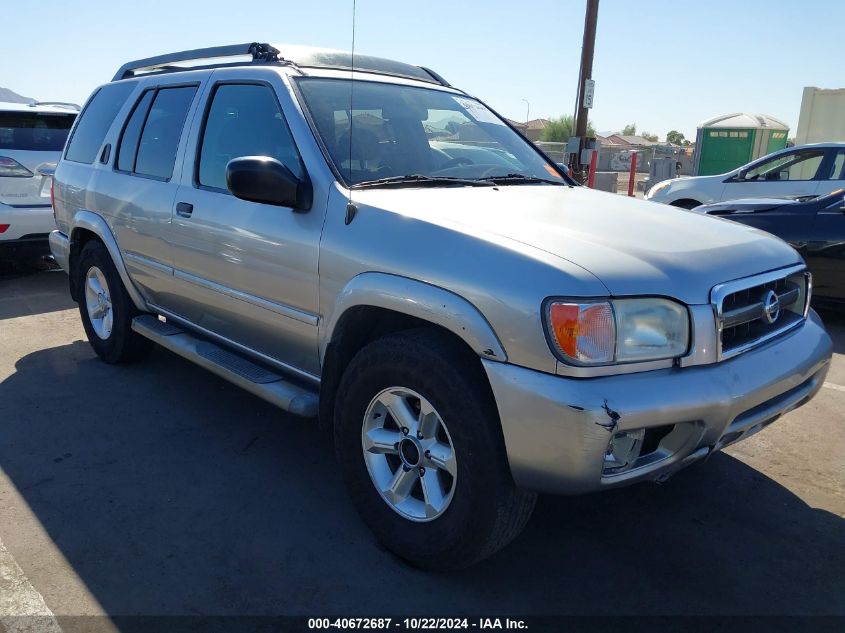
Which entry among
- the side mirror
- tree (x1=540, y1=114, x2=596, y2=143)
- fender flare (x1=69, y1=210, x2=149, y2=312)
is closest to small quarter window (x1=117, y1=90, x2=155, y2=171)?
fender flare (x1=69, y1=210, x2=149, y2=312)

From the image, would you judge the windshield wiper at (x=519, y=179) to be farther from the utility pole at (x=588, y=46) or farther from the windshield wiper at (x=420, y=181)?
the utility pole at (x=588, y=46)

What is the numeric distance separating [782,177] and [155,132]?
25.7 ft

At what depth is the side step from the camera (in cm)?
318

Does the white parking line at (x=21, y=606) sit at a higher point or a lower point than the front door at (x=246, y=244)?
lower

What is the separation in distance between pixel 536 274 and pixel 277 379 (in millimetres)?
1597

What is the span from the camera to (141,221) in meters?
4.29

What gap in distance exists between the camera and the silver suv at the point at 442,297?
2.28 m

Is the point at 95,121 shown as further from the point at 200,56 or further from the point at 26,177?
the point at 26,177

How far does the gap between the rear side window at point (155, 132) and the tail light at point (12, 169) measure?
3368 millimetres

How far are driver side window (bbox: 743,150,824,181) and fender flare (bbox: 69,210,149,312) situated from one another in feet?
25.1

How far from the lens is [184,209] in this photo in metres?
3.84

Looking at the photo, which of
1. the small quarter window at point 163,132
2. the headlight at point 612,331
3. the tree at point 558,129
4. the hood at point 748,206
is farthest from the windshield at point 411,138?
the tree at point 558,129

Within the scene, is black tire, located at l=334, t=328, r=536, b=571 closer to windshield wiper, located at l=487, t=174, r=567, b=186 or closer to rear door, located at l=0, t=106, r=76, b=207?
windshield wiper, located at l=487, t=174, r=567, b=186

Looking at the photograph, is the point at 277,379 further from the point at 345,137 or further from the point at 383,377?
the point at 345,137
